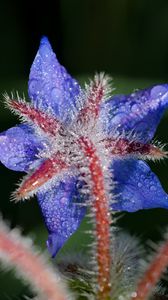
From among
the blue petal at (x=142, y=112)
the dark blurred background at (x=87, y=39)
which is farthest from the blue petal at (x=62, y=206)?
the dark blurred background at (x=87, y=39)

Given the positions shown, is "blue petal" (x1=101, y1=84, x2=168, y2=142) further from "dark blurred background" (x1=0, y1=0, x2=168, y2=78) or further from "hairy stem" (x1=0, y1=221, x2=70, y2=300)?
"dark blurred background" (x1=0, y1=0, x2=168, y2=78)

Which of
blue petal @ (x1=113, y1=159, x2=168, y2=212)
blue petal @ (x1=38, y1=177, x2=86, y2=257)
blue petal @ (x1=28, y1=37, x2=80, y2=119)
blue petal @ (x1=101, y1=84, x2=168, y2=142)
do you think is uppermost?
blue petal @ (x1=28, y1=37, x2=80, y2=119)

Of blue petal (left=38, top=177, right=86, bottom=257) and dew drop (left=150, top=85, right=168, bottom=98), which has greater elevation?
dew drop (left=150, top=85, right=168, bottom=98)

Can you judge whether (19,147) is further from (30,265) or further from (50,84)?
(30,265)

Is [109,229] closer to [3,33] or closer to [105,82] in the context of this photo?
[105,82]

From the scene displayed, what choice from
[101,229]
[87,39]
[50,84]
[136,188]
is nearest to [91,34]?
[87,39]

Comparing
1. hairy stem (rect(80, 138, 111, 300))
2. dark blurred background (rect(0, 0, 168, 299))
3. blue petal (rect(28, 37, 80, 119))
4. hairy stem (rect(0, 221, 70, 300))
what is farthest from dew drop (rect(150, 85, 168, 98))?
dark blurred background (rect(0, 0, 168, 299))

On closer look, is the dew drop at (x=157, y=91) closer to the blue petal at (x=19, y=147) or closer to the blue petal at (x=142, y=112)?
the blue petal at (x=142, y=112)
